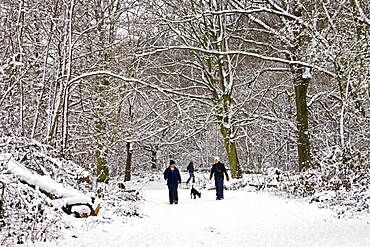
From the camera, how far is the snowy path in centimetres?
639

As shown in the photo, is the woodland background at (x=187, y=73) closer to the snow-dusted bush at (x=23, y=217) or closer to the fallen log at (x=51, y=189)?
the fallen log at (x=51, y=189)

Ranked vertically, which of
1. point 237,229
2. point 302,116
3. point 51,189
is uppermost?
point 302,116

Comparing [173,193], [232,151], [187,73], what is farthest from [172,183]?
[187,73]

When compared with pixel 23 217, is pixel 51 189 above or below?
above

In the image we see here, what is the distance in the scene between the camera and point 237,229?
798 centimetres

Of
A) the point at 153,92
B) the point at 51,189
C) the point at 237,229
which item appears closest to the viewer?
the point at 51,189

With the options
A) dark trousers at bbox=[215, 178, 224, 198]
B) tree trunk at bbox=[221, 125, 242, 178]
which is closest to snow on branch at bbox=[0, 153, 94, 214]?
dark trousers at bbox=[215, 178, 224, 198]

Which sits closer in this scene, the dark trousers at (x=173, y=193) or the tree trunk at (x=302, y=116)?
the dark trousers at (x=173, y=193)

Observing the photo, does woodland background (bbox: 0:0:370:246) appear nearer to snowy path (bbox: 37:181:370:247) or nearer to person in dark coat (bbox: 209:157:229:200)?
snowy path (bbox: 37:181:370:247)

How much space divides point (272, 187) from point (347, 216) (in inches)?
319

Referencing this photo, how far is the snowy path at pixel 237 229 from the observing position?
21.0 feet

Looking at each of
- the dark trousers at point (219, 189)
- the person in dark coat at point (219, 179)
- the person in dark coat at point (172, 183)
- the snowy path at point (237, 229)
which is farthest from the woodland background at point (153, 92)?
the dark trousers at point (219, 189)

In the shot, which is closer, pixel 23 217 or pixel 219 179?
pixel 23 217

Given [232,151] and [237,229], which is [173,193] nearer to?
[232,151]
